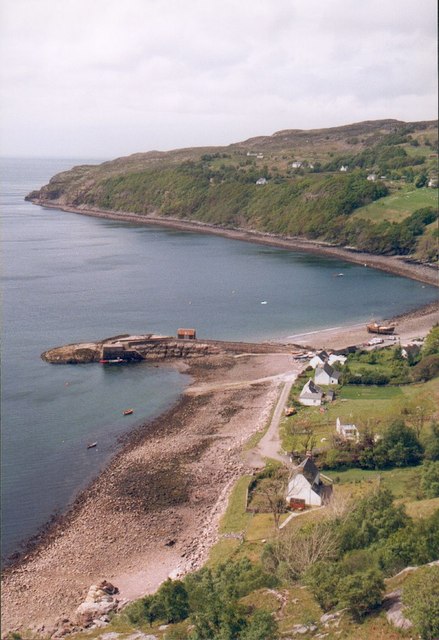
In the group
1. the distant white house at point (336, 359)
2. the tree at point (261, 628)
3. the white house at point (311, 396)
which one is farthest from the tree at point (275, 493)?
the distant white house at point (336, 359)

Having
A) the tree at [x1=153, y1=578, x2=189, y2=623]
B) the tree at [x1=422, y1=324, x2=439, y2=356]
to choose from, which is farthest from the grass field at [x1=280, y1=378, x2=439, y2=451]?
the tree at [x1=153, y1=578, x2=189, y2=623]

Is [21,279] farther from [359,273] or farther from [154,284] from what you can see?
[359,273]

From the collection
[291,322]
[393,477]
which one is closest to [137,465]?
[393,477]

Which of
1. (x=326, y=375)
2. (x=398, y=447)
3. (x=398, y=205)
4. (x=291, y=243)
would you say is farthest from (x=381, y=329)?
(x=398, y=205)

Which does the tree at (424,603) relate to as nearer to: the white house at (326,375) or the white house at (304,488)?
the white house at (304,488)

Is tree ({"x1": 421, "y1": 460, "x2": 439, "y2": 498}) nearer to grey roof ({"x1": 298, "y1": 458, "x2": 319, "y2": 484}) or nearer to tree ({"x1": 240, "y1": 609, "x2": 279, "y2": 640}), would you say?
grey roof ({"x1": 298, "y1": 458, "x2": 319, "y2": 484})

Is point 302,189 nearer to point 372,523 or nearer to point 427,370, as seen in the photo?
point 427,370

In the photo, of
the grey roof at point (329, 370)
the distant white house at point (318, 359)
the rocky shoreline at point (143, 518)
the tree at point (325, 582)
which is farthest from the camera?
the distant white house at point (318, 359)
